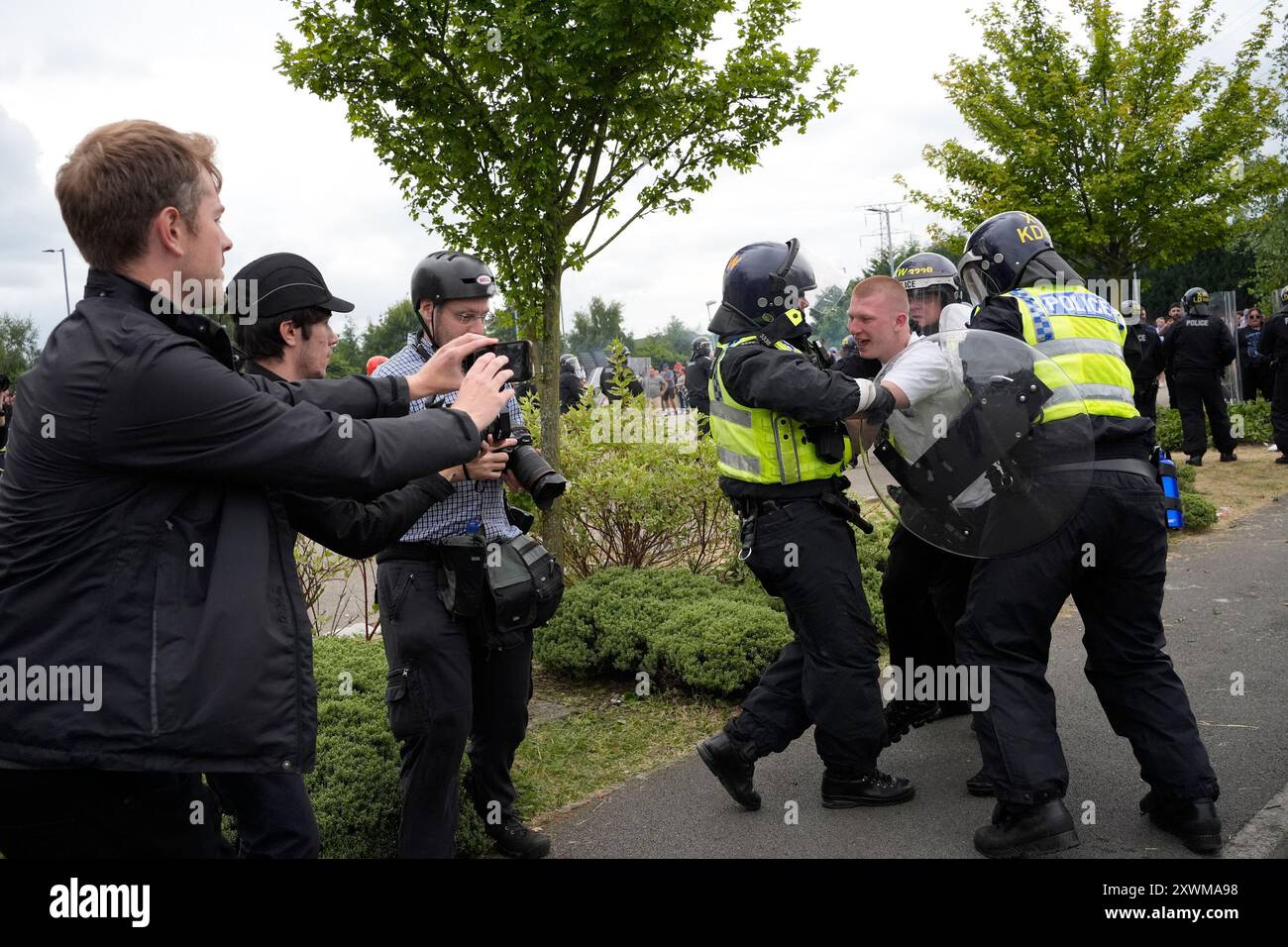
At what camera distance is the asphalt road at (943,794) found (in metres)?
3.68

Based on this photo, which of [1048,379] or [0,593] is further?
[1048,379]

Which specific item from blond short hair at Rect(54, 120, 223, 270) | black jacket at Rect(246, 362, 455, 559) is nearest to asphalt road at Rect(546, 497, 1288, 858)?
black jacket at Rect(246, 362, 455, 559)

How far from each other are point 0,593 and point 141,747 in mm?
400

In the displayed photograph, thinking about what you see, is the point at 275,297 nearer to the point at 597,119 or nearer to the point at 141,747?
the point at 141,747

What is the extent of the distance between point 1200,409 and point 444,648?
12.6 meters

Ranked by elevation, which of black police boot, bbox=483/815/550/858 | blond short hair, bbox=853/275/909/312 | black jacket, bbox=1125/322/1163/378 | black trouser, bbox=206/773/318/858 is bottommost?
black police boot, bbox=483/815/550/858

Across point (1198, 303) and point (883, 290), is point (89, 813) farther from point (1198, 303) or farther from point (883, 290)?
point (1198, 303)

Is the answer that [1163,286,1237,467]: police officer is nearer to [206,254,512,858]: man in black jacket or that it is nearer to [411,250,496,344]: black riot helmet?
[411,250,496,344]: black riot helmet

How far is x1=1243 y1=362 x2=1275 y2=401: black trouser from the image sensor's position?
15633 millimetres

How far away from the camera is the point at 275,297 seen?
2.91 m

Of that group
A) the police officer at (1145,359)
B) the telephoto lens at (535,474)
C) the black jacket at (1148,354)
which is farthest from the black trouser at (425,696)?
the black jacket at (1148,354)

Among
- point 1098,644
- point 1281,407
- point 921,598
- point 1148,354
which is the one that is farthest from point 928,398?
point 1281,407
